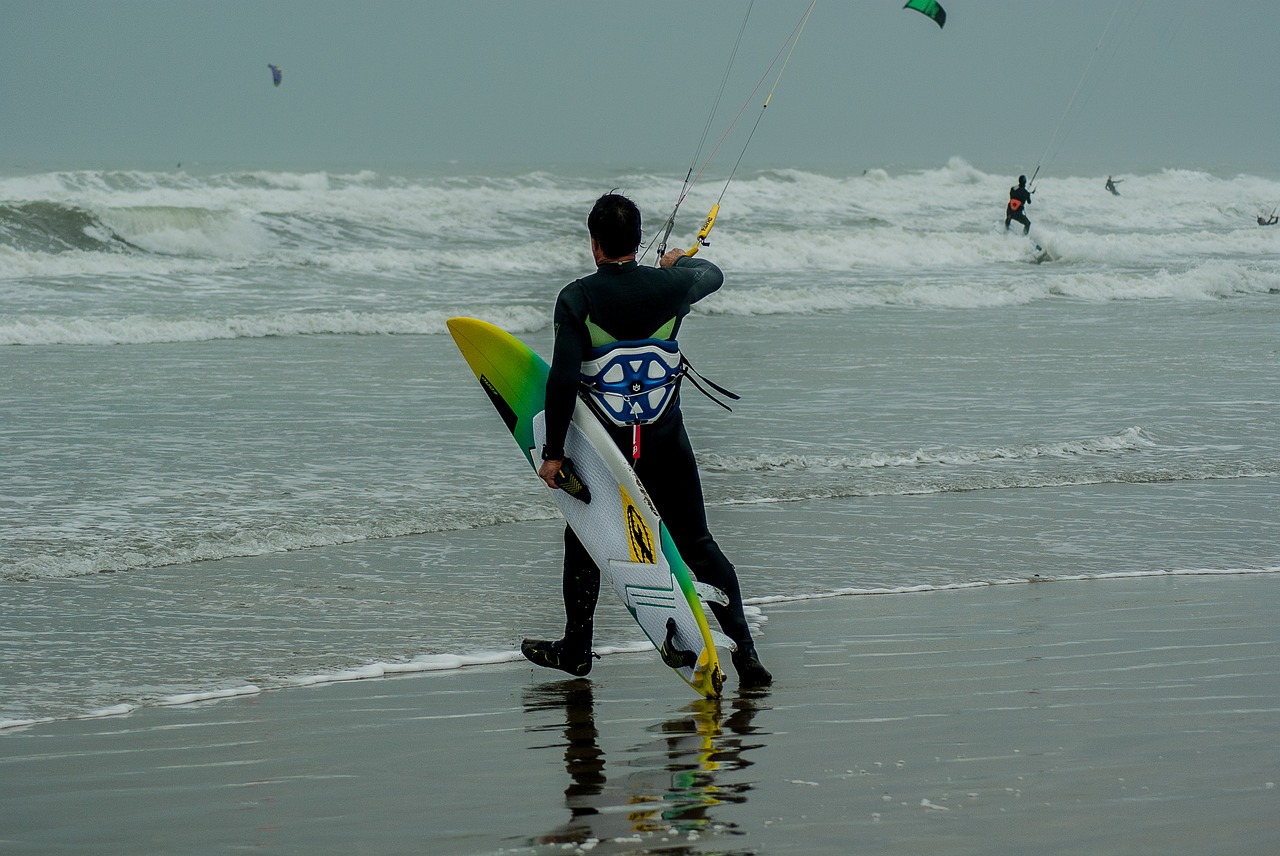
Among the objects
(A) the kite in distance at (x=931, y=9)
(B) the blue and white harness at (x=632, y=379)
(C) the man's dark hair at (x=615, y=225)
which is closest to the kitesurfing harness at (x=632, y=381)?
(B) the blue and white harness at (x=632, y=379)

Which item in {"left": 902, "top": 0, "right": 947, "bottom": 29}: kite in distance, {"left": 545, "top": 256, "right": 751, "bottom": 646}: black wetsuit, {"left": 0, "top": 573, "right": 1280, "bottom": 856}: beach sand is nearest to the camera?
{"left": 0, "top": 573, "right": 1280, "bottom": 856}: beach sand

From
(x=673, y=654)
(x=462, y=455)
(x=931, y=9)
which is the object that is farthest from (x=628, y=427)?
(x=931, y=9)

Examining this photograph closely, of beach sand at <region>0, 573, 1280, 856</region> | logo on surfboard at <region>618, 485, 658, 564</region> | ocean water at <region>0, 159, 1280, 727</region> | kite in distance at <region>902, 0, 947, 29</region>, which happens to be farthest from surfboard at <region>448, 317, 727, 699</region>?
kite in distance at <region>902, 0, 947, 29</region>

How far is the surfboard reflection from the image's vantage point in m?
2.64

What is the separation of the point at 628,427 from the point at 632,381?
5.7 inches

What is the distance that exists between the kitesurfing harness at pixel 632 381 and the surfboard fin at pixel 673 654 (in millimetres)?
498

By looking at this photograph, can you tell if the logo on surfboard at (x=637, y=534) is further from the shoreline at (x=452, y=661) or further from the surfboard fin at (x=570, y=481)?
the shoreline at (x=452, y=661)

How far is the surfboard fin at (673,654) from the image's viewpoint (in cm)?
371

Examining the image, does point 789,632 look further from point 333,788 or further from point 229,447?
point 229,447

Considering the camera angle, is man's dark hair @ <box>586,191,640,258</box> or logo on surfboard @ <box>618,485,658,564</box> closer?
man's dark hair @ <box>586,191,640,258</box>

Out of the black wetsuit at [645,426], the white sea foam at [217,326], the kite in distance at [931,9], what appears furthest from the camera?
the kite in distance at [931,9]

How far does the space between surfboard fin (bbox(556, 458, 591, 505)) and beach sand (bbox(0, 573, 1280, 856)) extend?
1.92 feet

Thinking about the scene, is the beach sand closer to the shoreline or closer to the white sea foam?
the shoreline

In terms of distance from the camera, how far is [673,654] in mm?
3740
